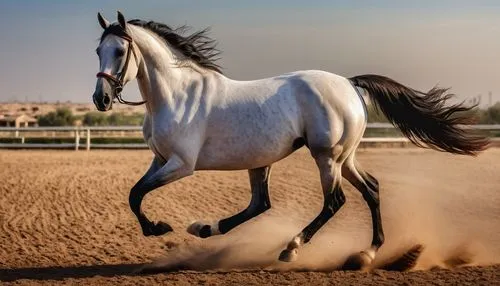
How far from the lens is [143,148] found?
23484 millimetres

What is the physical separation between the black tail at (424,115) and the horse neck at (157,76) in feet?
5.99

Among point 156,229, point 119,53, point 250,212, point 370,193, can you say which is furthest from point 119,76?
point 370,193

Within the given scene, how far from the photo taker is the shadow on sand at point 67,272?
6.48m

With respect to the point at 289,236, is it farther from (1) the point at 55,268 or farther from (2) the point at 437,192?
(2) the point at 437,192

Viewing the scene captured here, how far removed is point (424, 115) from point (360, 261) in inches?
67.7

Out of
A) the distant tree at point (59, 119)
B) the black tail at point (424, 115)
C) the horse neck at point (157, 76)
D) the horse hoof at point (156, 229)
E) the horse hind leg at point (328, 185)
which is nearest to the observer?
the horse hoof at point (156, 229)

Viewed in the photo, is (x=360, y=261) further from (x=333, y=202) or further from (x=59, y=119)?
(x=59, y=119)

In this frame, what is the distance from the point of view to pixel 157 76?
609cm

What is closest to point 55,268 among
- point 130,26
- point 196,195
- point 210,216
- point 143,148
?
point 130,26

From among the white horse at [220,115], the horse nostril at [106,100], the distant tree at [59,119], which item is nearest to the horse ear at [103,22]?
the white horse at [220,115]

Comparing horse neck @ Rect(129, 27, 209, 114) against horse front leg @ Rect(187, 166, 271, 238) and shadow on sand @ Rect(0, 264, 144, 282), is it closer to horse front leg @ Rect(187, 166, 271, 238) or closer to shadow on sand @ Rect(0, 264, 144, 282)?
horse front leg @ Rect(187, 166, 271, 238)

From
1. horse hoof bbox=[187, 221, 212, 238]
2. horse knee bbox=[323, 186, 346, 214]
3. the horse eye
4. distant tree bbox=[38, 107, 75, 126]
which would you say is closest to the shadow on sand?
horse hoof bbox=[187, 221, 212, 238]

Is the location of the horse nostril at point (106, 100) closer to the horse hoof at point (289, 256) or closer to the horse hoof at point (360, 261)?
the horse hoof at point (289, 256)

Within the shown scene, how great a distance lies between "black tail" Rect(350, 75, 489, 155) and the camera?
6691 mm
